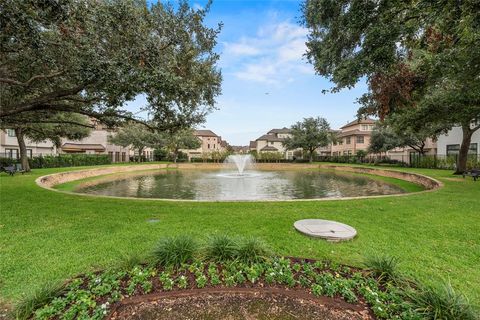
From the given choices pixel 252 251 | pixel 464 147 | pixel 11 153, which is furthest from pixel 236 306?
pixel 11 153

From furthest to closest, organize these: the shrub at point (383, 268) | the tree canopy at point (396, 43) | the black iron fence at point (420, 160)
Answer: the black iron fence at point (420, 160) → the tree canopy at point (396, 43) → the shrub at point (383, 268)

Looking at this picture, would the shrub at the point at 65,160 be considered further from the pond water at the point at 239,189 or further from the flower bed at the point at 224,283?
the flower bed at the point at 224,283

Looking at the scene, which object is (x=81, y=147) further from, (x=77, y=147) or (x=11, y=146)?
(x=11, y=146)

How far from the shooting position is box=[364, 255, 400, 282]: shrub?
9.77ft

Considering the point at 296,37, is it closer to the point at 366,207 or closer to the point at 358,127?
the point at 366,207

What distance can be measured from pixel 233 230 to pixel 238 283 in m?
1.98

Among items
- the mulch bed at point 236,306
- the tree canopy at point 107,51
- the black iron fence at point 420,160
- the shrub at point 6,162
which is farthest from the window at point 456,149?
the shrub at point 6,162

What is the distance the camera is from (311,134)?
40.7 metres

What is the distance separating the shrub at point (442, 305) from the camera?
2.21 m

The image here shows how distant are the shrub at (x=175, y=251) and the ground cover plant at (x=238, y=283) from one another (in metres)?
0.01

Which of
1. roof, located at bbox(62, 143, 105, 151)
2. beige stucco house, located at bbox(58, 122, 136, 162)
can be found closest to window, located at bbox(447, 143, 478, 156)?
beige stucco house, located at bbox(58, 122, 136, 162)

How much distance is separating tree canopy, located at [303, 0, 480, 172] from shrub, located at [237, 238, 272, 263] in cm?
427

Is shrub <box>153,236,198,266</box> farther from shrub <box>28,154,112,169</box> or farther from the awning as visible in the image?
the awning

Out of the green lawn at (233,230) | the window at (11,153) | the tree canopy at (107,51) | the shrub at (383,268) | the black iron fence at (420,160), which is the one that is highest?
the tree canopy at (107,51)
